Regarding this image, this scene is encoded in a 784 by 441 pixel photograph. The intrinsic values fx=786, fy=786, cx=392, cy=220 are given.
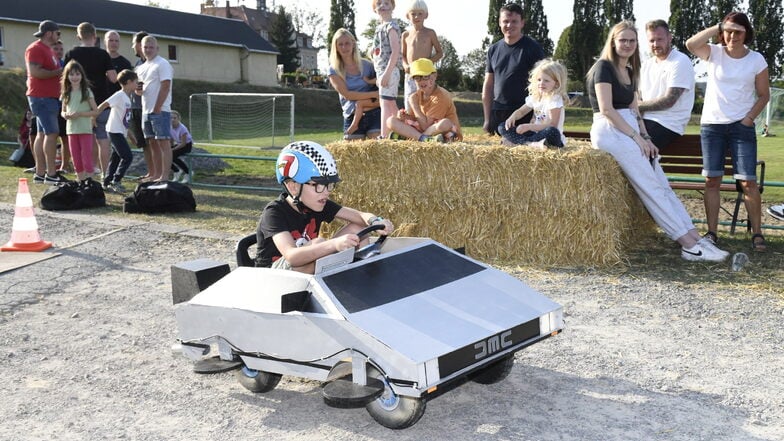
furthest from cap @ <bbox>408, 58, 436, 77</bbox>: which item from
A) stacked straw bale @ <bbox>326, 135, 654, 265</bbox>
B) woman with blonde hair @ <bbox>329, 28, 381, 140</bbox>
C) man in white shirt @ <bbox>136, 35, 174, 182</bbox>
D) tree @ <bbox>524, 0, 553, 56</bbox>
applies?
tree @ <bbox>524, 0, 553, 56</bbox>

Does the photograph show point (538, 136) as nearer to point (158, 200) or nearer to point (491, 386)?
point (491, 386)

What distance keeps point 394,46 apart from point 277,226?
14.9 feet

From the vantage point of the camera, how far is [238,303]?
12.8ft

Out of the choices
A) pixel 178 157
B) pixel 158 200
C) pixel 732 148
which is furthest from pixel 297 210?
pixel 178 157

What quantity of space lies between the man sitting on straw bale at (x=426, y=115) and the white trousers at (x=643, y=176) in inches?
57.3

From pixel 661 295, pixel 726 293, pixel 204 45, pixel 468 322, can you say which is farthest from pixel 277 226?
pixel 204 45

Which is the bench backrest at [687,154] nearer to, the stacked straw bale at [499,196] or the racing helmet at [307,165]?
the stacked straw bale at [499,196]

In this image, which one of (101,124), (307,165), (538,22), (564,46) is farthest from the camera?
(538,22)

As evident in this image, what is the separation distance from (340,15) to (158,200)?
65.1 metres

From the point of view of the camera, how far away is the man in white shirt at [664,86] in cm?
746

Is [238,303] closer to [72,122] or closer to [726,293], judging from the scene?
[726,293]

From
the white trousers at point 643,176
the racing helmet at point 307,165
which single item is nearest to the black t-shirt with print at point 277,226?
the racing helmet at point 307,165

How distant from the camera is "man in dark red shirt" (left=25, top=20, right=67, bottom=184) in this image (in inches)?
432

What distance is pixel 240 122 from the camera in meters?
30.5
